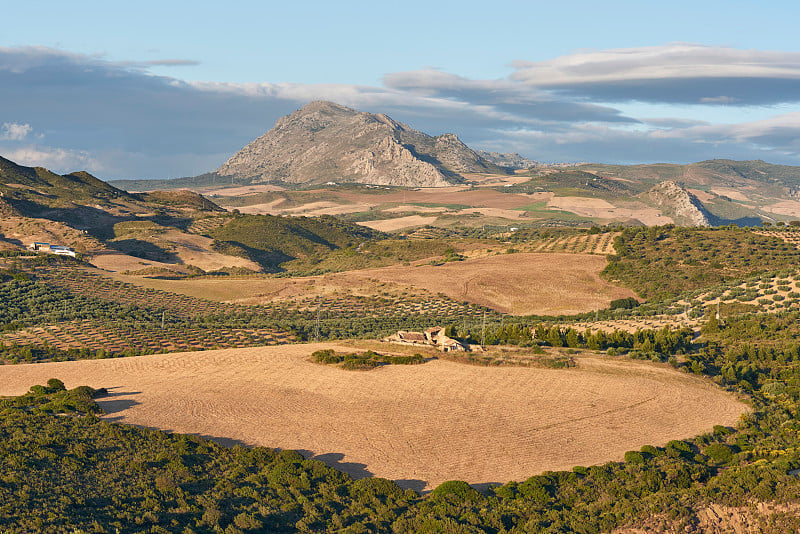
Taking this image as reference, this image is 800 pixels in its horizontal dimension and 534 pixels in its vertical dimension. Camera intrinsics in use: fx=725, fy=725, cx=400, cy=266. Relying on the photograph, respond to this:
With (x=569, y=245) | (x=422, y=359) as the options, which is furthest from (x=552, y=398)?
(x=569, y=245)

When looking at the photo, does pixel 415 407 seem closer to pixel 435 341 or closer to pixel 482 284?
pixel 435 341

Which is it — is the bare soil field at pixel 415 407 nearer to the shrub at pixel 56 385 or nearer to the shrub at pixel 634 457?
the shrub at pixel 634 457

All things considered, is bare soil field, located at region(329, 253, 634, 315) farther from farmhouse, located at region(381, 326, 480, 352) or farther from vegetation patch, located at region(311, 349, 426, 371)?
vegetation patch, located at region(311, 349, 426, 371)

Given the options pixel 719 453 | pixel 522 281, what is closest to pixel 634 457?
pixel 719 453

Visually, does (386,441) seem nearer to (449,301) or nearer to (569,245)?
(449,301)

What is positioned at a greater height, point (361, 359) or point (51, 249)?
point (361, 359)

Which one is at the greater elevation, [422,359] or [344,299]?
[422,359]

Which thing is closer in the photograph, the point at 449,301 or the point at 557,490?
the point at 557,490
